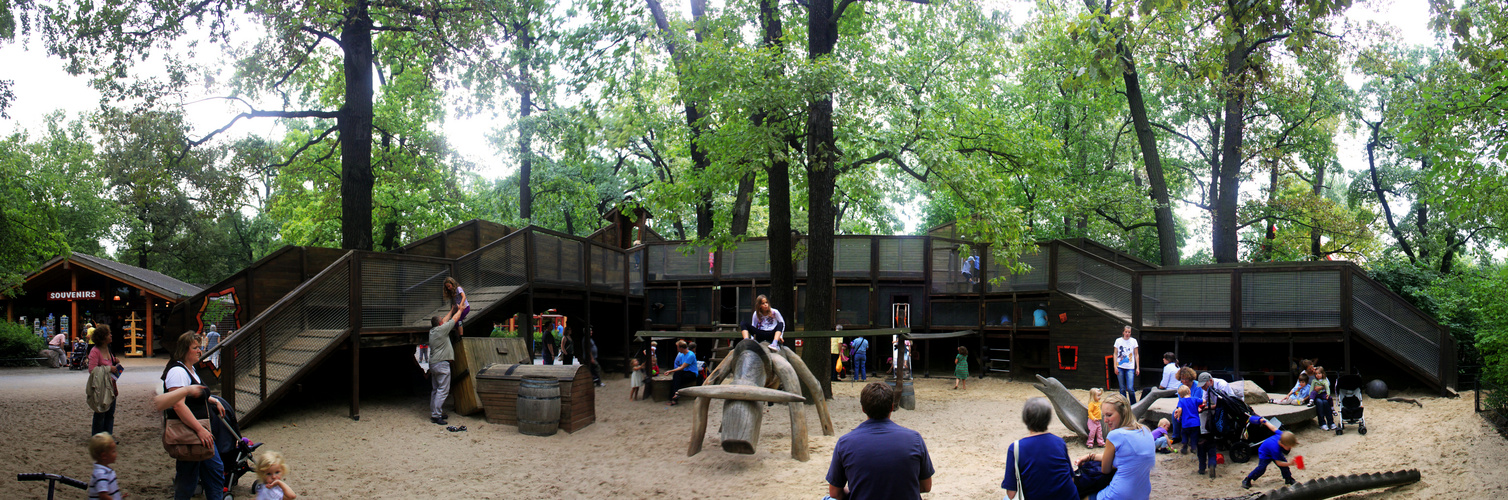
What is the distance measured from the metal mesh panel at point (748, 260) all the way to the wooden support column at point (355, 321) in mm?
10630

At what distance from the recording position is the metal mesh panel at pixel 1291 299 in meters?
15.6

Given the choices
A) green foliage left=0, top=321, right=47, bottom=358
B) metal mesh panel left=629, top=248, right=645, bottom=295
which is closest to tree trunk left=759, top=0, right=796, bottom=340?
metal mesh panel left=629, top=248, right=645, bottom=295

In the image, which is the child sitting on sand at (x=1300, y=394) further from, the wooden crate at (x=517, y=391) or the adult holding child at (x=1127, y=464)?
the wooden crate at (x=517, y=391)

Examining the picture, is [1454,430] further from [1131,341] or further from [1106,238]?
[1106,238]

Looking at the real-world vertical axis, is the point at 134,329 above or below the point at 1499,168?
below

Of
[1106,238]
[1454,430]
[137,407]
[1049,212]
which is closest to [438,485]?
[137,407]

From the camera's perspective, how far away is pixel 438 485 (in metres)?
9.12

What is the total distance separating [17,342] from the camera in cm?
2072

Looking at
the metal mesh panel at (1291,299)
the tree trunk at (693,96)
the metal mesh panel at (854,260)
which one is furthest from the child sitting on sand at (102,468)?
the metal mesh panel at (1291,299)

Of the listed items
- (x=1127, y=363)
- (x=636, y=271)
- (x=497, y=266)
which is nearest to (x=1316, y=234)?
(x=1127, y=363)

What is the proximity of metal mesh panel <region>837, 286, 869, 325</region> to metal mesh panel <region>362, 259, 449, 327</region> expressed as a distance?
1033cm

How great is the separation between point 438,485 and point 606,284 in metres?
10.2

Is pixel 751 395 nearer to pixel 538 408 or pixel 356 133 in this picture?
pixel 538 408

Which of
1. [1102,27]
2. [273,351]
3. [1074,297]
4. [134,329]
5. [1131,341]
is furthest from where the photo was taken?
[134,329]
